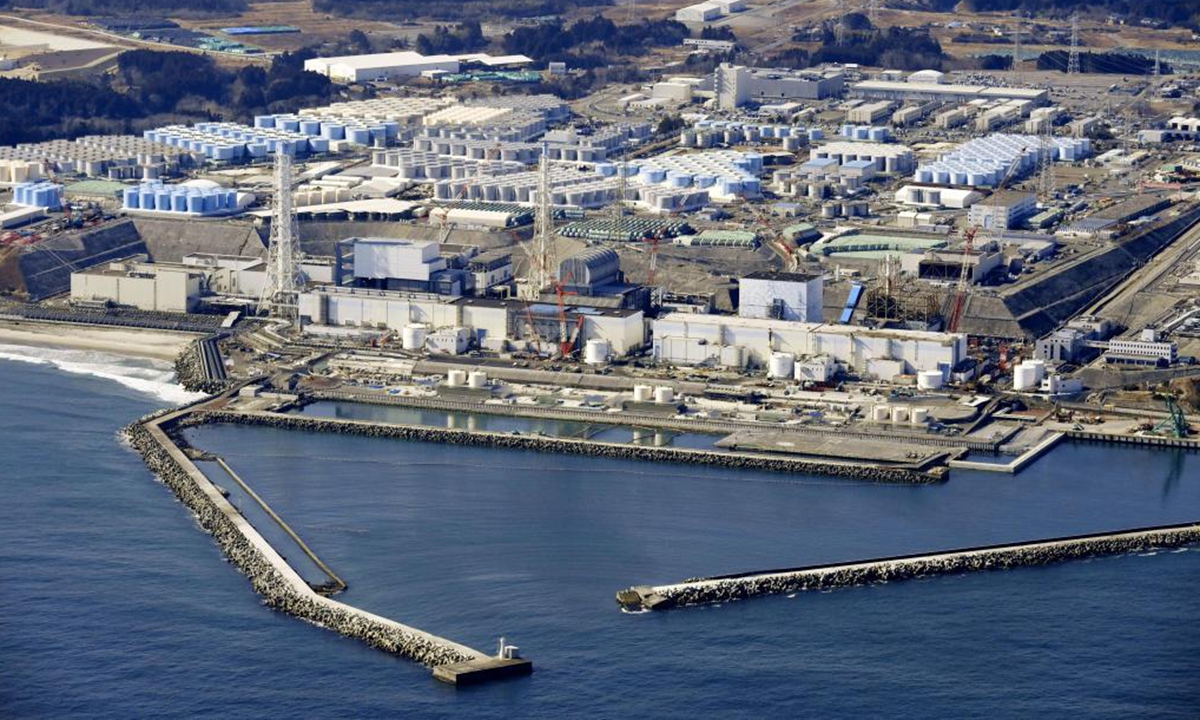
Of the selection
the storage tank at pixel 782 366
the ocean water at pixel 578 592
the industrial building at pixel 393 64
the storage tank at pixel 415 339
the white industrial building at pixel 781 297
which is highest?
the industrial building at pixel 393 64

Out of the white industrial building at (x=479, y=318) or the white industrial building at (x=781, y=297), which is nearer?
the white industrial building at (x=479, y=318)

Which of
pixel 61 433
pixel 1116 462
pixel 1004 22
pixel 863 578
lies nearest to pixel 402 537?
pixel 863 578

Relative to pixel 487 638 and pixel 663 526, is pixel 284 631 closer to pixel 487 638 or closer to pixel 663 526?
pixel 487 638


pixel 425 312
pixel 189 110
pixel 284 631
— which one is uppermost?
pixel 189 110

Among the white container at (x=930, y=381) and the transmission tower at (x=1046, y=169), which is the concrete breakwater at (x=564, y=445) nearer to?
the white container at (x=930, y=381)

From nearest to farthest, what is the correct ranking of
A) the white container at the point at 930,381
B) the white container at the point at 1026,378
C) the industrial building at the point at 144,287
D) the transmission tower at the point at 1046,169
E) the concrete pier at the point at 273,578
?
the concrete pier at the point at 273,578 → the white container at the point at 930,381 → the white container at the point at 1026,378 → the industrial building at the point at 144,287 → the transmission tower at the point at 1046,169

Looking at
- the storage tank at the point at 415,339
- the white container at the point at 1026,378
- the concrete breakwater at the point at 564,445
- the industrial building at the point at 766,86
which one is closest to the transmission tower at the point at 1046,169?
the industrial building at the point at 766,86

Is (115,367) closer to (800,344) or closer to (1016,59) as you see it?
(800,344)
